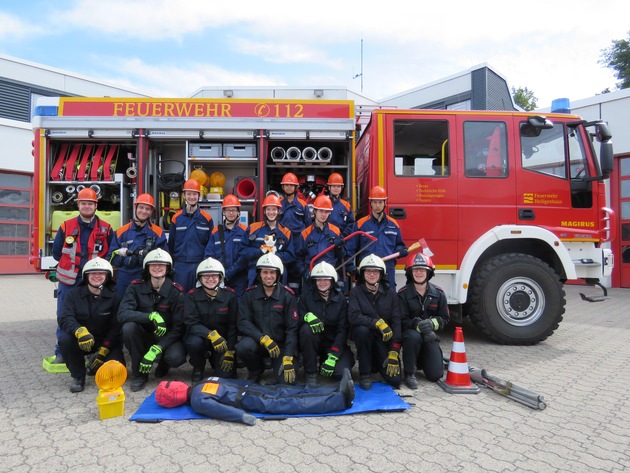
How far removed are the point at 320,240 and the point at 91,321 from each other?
245 centimetres

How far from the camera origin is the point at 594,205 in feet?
17.4

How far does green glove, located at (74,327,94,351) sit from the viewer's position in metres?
3.75

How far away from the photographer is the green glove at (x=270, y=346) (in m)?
3.80

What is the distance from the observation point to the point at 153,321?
12.8 ft

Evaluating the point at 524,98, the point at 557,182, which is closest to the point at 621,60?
the point at 524,98

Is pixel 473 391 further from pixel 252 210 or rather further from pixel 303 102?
pixel 303 102

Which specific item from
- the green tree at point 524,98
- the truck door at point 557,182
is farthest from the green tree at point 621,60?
the truck door at point 557,182

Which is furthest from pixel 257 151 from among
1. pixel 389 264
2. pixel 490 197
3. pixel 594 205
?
pixel 594 205

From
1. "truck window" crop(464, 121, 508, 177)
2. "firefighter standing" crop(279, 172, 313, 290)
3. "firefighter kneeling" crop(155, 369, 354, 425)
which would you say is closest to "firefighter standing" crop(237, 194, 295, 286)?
"firefighter standing" crop(279, 172, 313, 290)

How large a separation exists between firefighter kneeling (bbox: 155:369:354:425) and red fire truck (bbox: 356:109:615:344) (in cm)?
240

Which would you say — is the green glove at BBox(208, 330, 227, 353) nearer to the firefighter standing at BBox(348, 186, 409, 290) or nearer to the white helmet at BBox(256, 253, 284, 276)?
the white helmet at BBox(256, 253, 284, 276)

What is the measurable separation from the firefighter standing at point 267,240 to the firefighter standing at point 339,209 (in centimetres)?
61

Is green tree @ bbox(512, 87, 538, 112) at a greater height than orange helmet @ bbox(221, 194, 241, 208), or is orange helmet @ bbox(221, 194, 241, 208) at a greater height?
green tree @ bbox(512, 87, 538, 112)

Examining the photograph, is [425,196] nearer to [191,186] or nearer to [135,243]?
[191,186]
